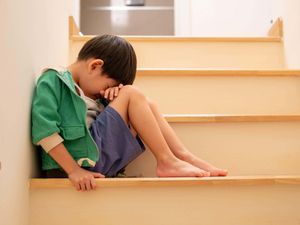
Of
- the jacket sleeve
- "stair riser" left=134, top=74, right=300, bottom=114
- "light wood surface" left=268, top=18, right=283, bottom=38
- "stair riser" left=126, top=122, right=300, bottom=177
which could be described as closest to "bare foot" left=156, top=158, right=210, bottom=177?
"stair riser" left=126, top=122, right=300, bottom=177

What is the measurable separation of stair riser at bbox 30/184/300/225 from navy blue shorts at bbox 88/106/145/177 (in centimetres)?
12

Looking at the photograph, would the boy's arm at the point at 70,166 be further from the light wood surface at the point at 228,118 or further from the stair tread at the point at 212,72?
the stair tread at the point at 212,72

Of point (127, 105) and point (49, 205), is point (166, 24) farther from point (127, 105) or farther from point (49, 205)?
point (49, 205)

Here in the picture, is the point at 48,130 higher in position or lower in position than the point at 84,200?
higher

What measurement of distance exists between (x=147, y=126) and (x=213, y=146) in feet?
0.77

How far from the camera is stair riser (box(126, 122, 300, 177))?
1.19m

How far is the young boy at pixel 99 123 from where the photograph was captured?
928 millimetres

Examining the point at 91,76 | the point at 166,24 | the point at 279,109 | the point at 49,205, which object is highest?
the point at 166,24

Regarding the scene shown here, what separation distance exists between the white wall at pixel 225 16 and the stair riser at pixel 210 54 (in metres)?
0.23

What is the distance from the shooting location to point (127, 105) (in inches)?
42.1

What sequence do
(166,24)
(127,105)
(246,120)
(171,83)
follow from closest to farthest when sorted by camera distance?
(127,105) → (246,120) → (171,83) → (166,24)

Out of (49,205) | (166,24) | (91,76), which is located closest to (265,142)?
(91,76)

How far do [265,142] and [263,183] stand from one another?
0.30 meters

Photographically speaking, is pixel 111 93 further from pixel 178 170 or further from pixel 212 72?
pixel 212 72
